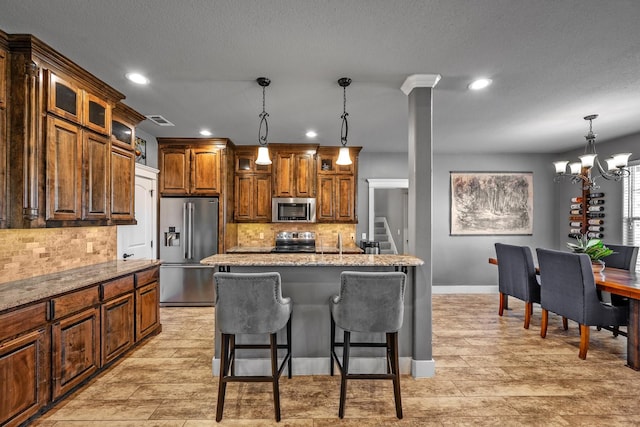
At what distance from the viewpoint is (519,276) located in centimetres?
414

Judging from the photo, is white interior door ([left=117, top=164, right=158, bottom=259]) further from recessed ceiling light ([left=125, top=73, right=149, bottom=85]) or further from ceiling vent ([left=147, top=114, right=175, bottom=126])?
recessed ceiling light ([left=125, top=73, right=149, bottom=85])

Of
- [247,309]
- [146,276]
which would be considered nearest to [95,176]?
[146,276]

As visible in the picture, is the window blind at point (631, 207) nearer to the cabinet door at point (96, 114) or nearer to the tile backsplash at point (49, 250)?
the cabinet door at point (96, 114)

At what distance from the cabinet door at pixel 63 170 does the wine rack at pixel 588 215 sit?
6.54 metres

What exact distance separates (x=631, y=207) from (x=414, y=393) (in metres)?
4.45

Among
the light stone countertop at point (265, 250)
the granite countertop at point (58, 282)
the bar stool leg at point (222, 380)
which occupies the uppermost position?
the granite countertop at point (58, 282)

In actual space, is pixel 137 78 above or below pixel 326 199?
above

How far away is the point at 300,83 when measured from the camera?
2.86m

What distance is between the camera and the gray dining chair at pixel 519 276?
13.1 feet

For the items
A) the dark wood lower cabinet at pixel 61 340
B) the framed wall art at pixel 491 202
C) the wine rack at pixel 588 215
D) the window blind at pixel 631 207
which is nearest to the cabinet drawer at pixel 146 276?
the dark wood lower cabinet at pixel 61 340

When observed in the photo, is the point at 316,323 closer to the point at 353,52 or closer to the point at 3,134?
the point at 353,52

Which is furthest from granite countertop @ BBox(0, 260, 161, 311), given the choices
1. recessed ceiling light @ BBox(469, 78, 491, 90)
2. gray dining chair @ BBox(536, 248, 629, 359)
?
gray dining chair @ BBox(536, 248, 629, 359)

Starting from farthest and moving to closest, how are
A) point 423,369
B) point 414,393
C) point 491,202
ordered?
1. point 491,202
2. point 423,369
3. point 414,393

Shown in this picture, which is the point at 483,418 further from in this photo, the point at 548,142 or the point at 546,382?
the point at 548,142
